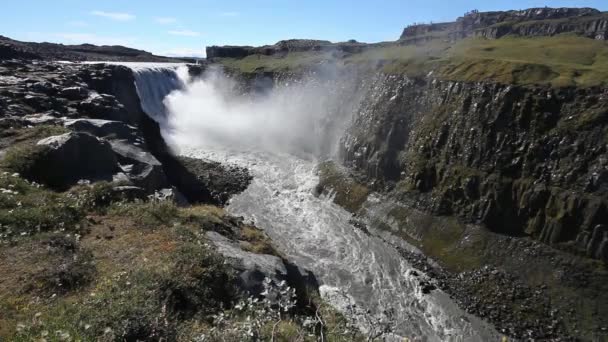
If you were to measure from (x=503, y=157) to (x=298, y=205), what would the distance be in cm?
2505

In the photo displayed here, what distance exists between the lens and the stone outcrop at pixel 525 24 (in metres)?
125

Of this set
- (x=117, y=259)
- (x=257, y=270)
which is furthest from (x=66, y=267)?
(x=257, y=270)

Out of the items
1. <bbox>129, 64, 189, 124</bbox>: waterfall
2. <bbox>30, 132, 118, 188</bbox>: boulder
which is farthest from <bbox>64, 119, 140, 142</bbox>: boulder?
<bbox>129, 64, 189, 124</bbox>: waterfall

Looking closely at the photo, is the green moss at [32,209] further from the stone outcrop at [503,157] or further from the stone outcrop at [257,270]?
the stone outcrop at [503,157]

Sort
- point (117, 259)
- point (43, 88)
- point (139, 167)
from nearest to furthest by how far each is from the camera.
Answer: point (117, 259)
point (139, 167)
point (43, 88)

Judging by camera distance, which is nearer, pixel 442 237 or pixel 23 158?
pixel 23 158

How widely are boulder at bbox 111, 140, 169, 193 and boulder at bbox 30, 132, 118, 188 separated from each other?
5.44 feet

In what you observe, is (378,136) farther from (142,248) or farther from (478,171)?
(142,248)

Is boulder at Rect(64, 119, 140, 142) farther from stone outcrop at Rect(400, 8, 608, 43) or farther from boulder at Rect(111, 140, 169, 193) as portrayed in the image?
stone outcrop at Rect(400, 8, 608, 43)

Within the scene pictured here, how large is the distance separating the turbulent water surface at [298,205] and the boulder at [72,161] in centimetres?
1384

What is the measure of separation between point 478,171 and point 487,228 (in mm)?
6778

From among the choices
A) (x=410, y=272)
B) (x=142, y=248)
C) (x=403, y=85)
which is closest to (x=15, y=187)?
(x=142, y=248)

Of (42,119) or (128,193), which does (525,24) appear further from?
(128,193)

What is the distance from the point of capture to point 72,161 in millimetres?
23500
